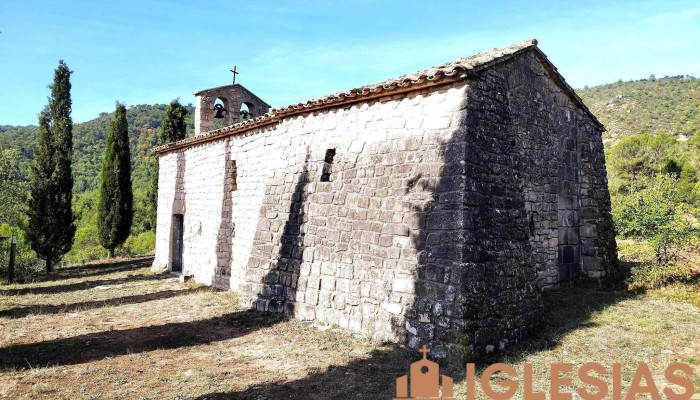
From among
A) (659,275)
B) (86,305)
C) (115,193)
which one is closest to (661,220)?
(659,275)

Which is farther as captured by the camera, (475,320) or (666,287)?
(666,287)

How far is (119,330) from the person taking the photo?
751 cm

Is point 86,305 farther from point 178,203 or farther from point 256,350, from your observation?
point 256,350

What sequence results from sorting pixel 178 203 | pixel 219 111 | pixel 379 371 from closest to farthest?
pixel 379 371
pixel 219 111
pixel 178 203

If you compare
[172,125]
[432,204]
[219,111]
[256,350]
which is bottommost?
[256,350]

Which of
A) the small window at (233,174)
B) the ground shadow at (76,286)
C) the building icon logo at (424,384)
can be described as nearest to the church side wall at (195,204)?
the small window at (233,174)

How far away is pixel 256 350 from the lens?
6188mm

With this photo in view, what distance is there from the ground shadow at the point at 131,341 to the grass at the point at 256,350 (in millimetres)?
17

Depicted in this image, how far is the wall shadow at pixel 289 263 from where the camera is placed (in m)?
7.61

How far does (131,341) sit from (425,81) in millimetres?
6109

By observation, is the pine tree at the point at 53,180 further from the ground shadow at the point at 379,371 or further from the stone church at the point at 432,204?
the ground shadow at the point at 379,371

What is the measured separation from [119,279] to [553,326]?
12691 millimetres

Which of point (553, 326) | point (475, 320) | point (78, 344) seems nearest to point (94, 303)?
point (78, 344)

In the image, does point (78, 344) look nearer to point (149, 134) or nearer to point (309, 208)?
point (309, 208)
